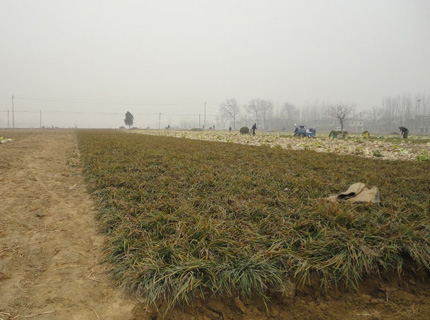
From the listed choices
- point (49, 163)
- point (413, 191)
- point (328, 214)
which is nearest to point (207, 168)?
point (328, 214)

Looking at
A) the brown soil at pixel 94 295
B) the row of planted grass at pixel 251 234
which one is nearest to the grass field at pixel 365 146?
the row of planted grass at pixel 251 234

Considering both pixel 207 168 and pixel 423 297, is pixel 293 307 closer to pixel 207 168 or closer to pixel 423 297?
pixel 423 297

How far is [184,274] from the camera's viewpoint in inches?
86.8

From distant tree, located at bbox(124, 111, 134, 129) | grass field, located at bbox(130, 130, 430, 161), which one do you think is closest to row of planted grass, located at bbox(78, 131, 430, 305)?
grass field, located at bbox(130, 130, 430, 161)

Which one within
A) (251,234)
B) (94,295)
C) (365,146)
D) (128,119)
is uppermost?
(128,119)

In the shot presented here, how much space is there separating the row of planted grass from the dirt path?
0.20 m

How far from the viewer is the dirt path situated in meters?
1.95

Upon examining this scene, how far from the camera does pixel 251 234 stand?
9.37 ft

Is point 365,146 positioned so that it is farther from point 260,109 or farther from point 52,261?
point 260,109

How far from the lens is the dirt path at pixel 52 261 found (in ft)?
6.41

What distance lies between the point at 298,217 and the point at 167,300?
1.97 meters

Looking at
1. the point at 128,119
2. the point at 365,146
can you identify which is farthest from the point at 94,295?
the point at 128,119

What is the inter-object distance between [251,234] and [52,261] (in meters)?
2.08

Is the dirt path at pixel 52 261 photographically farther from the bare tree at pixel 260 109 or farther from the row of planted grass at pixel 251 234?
the bare tree at pixel 260 109
